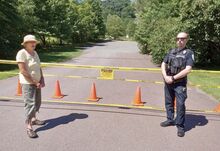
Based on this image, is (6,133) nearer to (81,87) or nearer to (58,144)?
(58,144)

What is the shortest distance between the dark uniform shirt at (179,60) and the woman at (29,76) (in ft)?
8.66

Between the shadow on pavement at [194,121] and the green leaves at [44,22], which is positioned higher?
the green leaves at [44,22]

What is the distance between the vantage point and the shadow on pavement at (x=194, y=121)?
25.5 feet

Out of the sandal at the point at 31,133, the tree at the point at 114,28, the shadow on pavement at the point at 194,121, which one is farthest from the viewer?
the tree at the point at 114,28

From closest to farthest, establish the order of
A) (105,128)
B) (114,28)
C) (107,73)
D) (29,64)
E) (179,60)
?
(29,64), (179,60), (105,128), (107,73), (114,28)

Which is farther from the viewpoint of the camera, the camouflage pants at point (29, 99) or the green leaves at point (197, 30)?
the green leaves at point (197, 30)

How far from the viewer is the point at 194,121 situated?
27.0 feet

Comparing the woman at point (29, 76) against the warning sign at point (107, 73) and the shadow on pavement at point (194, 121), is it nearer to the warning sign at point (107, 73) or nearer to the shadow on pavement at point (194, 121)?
the warning sign at point (107, 73)

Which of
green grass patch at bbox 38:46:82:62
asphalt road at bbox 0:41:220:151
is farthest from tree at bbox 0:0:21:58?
asphalt road at bbox 0:41:220:151

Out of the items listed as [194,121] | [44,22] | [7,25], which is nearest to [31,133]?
[194,121]

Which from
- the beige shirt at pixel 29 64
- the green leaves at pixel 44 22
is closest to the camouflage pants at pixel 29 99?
the beige shirt at pixel 29 64

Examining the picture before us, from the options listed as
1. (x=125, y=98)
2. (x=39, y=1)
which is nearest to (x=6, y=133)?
(x=125, y=98)

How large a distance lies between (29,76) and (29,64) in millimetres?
247

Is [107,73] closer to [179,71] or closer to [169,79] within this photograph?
[169,79]
